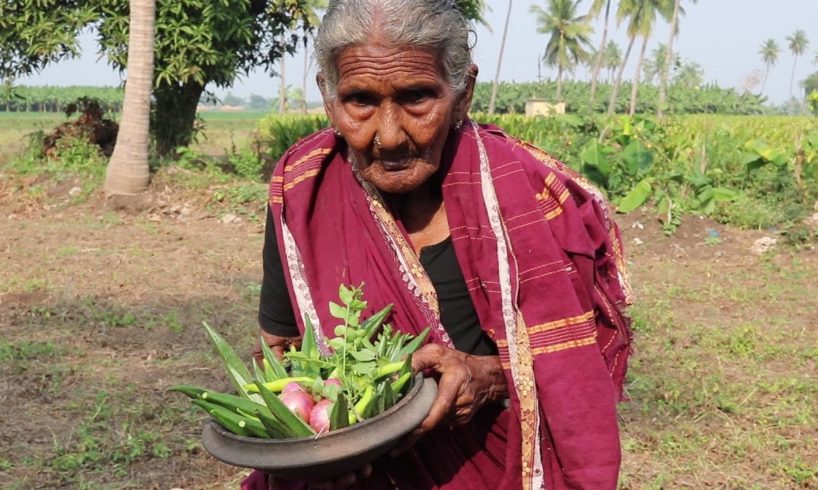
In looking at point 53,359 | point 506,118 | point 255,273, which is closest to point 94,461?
point 53,359

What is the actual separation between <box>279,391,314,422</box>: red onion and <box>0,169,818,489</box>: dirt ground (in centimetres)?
240

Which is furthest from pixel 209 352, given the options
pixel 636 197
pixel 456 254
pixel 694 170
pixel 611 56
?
pixel 611 56

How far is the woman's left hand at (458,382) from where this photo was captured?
165 cm

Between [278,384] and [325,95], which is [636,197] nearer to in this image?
[325,95]

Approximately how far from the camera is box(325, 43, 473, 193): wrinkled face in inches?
67.4

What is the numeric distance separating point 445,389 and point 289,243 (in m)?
0.51

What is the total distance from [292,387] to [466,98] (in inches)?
29.8

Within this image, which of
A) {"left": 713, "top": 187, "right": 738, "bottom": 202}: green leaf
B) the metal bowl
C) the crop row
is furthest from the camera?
{"left": 713, "top": 187, "right": 738, "bottom": 202}: green leaf

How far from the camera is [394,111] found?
1740 mm

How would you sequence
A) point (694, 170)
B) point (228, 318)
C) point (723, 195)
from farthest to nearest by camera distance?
1. point (694, 170)
2. point (723, 195)
3. point (228, 318)

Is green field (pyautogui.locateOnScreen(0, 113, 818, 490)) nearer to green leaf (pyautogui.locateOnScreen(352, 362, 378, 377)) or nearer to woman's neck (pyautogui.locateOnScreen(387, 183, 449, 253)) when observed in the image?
woman's neck (pyautogui.locateOnScreen(387, 183, 449, 253))

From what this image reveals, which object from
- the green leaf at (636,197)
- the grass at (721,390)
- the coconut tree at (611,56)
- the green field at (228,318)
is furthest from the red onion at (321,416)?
the coconut tree at (611,56)

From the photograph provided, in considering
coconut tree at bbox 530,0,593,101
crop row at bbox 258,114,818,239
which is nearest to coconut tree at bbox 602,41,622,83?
coconut tree at bbox 530,0,593,101

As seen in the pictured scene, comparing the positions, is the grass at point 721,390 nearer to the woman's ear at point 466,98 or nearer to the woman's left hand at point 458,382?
the woman's left hand at point 458,382
